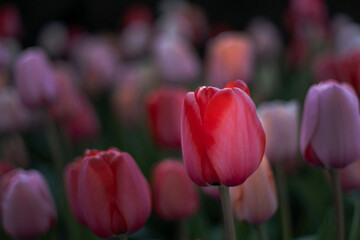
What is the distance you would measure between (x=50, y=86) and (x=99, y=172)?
614 mm

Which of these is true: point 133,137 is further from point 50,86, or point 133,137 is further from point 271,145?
point 271,145

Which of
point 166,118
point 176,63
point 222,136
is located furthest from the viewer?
point 176,63

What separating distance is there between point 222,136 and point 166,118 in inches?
20.9

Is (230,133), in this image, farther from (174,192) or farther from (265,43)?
(265,43)

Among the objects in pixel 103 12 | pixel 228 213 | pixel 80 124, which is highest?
pixel 103 12

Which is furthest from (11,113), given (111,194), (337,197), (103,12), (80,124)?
(103,12)

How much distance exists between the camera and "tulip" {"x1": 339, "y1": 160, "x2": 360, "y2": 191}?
2.64ft

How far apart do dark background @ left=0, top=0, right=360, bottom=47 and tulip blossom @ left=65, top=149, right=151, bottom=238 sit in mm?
2614

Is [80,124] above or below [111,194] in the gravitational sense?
below

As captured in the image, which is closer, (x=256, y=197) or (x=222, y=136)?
(x=222, y=136)

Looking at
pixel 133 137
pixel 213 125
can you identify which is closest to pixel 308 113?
pixel 213 125

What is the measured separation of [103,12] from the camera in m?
3.46

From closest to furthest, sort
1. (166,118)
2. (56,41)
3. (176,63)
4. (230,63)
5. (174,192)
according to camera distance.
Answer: (174,192), (166,118), (230,63), (176,63), (56,41)

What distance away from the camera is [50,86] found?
1130 mm
